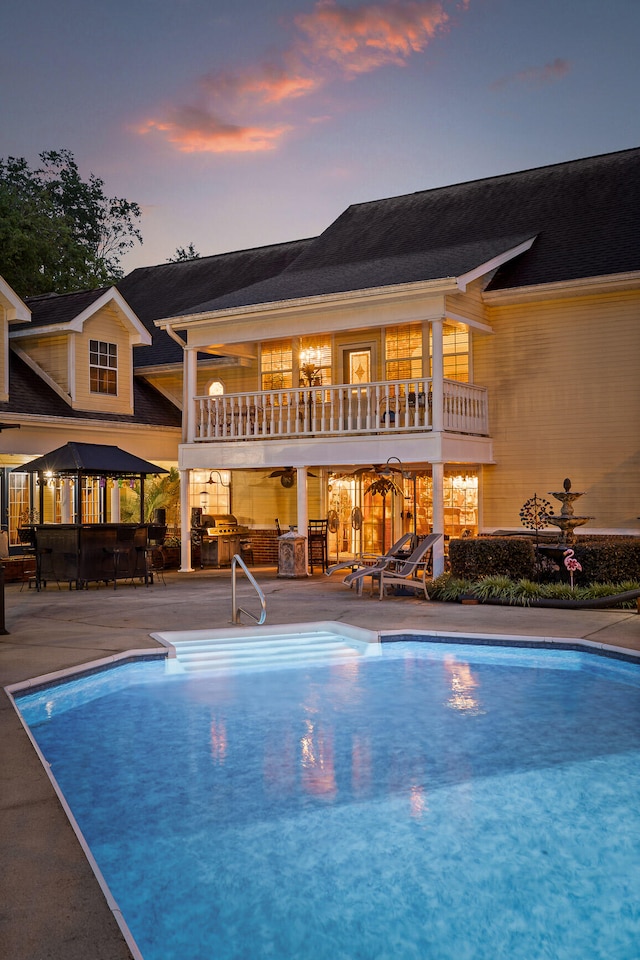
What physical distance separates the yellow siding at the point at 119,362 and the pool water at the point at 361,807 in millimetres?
12466

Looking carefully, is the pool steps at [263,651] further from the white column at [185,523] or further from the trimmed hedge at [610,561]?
the white column at [185,523]

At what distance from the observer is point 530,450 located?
1842cm

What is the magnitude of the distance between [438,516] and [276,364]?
7.04 metres

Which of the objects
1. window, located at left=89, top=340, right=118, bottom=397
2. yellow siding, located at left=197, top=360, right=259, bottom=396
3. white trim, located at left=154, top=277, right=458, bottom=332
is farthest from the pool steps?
window, located at left=89, top=340, right=118, bottom=397

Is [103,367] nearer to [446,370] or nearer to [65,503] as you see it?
[65,503]

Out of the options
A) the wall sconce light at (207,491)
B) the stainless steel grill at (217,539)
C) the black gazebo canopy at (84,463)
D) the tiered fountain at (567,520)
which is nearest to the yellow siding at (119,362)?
the wall sconce light at (207,491)

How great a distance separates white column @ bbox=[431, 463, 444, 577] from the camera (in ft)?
55.7

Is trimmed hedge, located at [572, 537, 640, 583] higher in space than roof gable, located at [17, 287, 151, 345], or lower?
lower

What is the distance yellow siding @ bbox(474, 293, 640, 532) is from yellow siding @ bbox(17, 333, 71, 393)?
946 centimetres

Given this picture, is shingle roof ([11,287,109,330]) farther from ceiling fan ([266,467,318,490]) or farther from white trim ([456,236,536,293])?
white trim ([456,236,536,293])

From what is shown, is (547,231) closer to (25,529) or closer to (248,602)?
(248,602)

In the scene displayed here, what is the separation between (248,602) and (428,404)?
567cm

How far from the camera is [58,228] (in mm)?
33812

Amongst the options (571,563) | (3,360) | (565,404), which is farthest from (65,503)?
(571,563)
